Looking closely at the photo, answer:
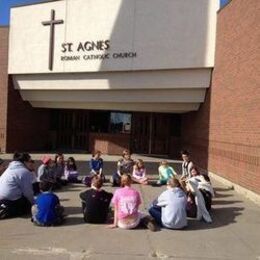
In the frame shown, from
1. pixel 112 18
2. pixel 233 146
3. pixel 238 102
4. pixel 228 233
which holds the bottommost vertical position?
pixel 228 233

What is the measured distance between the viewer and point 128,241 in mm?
9039

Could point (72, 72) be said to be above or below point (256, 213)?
above

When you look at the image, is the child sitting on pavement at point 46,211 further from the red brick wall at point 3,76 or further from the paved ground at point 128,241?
the red brick wall at point 3,76

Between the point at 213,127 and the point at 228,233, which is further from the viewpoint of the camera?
the point at 213,127

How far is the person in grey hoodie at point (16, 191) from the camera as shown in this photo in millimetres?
10742

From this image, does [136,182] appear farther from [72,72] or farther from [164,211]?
[72,72]

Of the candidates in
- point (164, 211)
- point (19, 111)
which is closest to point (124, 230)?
point (164, 211)

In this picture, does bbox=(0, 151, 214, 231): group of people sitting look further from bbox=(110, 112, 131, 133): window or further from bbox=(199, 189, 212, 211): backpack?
bbox=(110, 112, 131, 133): window

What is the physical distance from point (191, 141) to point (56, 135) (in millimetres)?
9530

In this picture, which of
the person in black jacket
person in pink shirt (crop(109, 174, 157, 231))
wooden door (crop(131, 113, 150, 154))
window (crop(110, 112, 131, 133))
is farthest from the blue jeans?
window (crop(110, 112, 131, 133))

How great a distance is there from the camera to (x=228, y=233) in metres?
10.1

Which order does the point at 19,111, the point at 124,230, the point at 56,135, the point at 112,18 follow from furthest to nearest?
the point at 56,135
the point at 19,111
the point at 112,18
the point at 124,230

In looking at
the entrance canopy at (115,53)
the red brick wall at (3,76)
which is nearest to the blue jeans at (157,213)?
the entrance canopy at (115,53)

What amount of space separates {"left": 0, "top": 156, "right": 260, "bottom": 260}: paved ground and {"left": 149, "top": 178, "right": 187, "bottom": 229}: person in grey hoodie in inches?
7.3
